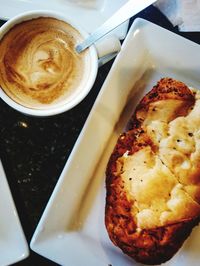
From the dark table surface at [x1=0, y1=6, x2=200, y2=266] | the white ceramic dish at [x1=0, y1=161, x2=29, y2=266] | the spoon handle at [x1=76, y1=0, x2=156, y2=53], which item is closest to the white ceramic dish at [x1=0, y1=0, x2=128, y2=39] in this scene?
the spoon handle at [x1=76, y1=0, x2=156, y2=53]

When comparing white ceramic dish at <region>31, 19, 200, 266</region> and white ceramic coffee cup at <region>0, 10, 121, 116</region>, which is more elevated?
white ceramic coffee cup at <region>0, 10, 121, 116</region>

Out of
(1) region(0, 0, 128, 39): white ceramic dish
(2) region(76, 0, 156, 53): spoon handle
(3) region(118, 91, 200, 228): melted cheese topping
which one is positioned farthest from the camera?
(1) region(0, 0, 128, 39): white ceramic dish

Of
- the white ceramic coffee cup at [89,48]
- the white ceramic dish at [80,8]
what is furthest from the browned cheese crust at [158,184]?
the white ceramic dish at [80,8]

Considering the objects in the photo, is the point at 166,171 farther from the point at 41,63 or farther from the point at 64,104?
the point at 41,63

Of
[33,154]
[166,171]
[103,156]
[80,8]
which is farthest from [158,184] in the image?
[80,8]

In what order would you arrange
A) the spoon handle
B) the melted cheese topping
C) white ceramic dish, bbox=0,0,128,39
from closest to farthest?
the melted cheese topping < the spoon handle < white ceramic dish, bbox=0,0,128,39

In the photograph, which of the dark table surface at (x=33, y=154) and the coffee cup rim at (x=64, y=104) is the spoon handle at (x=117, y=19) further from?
the dark table surface at (x=33, y=154)

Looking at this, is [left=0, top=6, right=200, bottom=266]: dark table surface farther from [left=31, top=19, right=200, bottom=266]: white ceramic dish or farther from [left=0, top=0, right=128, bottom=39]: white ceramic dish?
[left=0, top=0, right=128, bottom=39]: white ceramic dish
